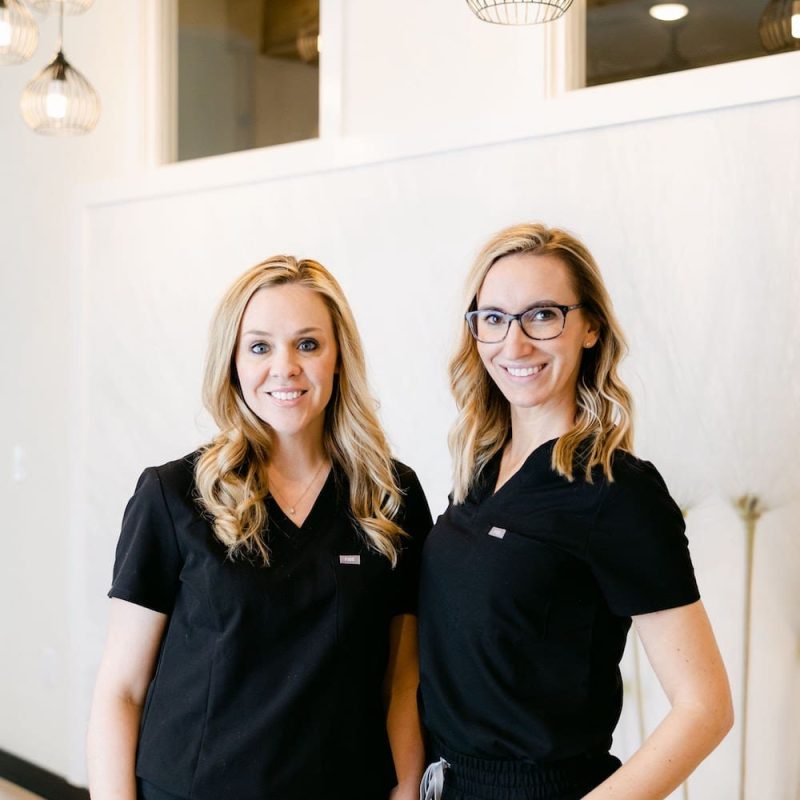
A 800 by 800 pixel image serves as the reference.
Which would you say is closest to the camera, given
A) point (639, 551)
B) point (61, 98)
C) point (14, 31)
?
point (639, 551)

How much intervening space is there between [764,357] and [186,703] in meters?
1.44

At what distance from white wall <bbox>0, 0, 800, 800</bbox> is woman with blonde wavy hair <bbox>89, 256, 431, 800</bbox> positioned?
0.93m

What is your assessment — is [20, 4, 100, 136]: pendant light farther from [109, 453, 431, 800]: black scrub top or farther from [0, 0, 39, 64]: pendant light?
[109, 453, 431, 800]: black scrub top

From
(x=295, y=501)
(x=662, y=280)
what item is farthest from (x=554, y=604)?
(x=662, y=280)

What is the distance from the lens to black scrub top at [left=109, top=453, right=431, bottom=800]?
5.62 feet

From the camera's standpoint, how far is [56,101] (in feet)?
9.62

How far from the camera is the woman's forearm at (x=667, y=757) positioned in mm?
1577

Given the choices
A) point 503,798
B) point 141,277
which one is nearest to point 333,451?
point 503,798

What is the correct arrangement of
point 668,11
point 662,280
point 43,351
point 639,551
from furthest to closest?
point 43,351 → point 668,11 → point 662,280 → point 639,551

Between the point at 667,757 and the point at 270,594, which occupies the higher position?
the point at 270,594

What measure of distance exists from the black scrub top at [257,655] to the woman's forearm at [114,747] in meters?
0.02

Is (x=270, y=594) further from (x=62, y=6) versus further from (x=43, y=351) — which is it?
(x=43, y=351)

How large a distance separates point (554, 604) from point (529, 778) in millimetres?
265

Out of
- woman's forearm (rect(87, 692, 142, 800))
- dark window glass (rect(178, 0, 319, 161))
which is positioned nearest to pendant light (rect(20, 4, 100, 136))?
dark window glass (rect(178, 0, 319, 161))
